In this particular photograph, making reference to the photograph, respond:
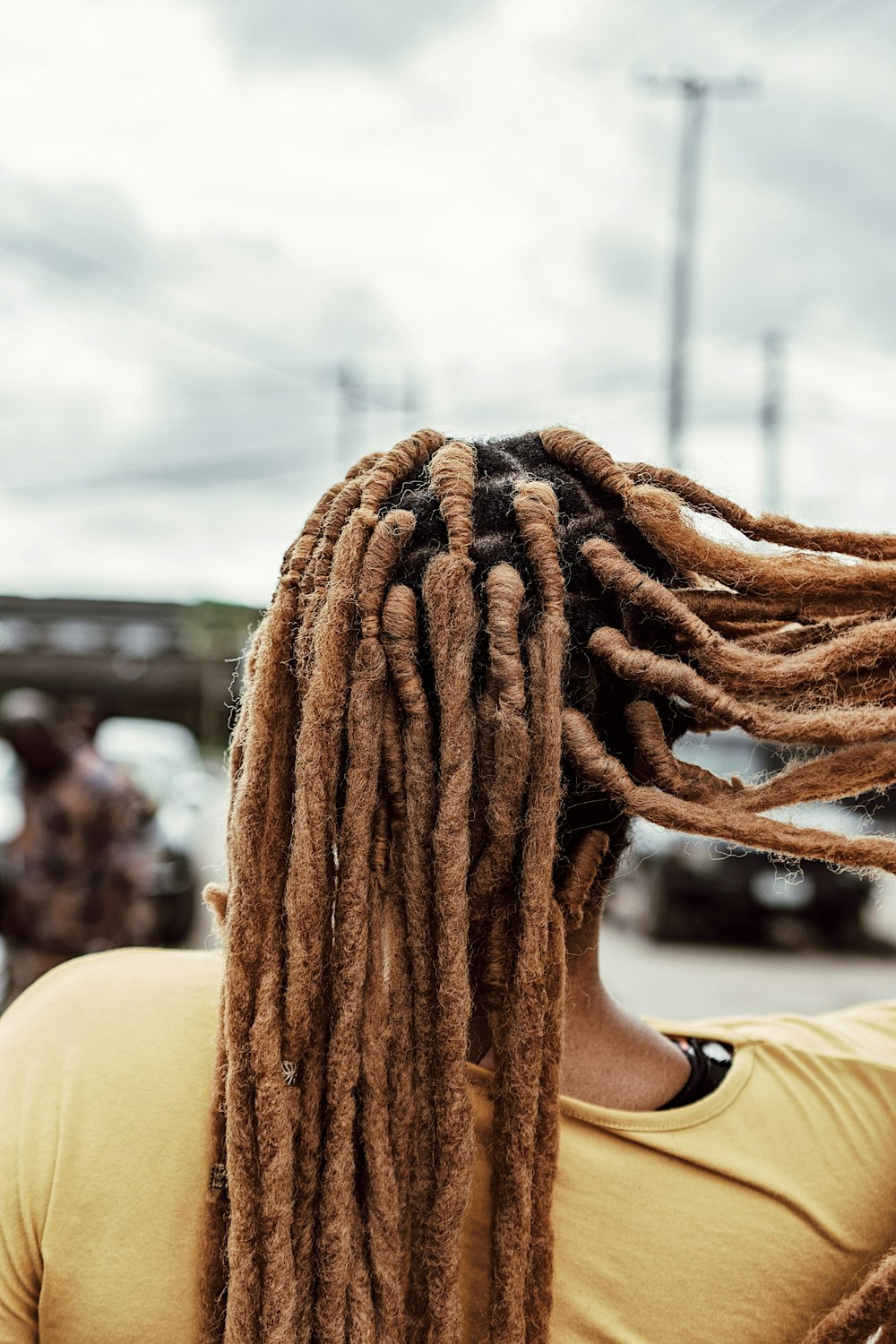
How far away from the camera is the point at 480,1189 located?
1.32m

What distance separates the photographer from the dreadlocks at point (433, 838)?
122cm

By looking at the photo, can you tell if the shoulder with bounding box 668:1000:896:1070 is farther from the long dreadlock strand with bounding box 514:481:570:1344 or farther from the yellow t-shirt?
the long dreadlock strand with bounding box 514:481:570:1344

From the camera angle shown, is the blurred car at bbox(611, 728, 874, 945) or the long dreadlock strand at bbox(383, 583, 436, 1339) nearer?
the long dreadlock strand at bbox(383, 583, 436, 1339)

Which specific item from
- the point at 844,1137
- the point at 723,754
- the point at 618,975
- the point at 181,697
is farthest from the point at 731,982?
the point at 181,697

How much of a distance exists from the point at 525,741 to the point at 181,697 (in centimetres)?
2539

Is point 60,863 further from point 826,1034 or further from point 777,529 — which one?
point 777,529

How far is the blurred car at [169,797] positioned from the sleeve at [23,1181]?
6.26 meters

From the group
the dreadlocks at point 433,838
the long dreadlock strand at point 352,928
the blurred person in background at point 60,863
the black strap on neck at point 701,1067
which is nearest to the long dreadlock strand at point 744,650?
the dreadlocks at point 433,838

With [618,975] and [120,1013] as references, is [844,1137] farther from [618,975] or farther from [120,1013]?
[618,975]

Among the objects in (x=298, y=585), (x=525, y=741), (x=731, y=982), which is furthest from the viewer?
(x=731, y=982)

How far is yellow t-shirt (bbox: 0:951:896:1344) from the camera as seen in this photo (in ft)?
3.98

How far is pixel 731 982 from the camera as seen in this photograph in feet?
29.3

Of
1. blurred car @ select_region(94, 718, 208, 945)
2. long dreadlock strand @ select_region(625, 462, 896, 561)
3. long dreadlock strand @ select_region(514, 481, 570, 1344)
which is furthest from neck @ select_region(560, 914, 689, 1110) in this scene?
blurred car @ select_region(94, 718, 208, 945)

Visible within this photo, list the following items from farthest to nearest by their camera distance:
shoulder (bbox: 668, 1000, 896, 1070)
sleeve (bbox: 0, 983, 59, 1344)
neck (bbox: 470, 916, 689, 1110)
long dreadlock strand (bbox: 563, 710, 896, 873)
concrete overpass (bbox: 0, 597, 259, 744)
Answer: concrete overpass (bbox: 0, 597, 259, 744) → shoulder (bbox: 668, 1000, 896, 1070) → neck (bbox: 470, 916, 689, 1110) → long dreadlock strand (bbox: 563, 710, 896, 873) → sleeve (bbox: 0, 983, 59, 1344)
